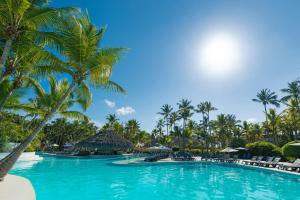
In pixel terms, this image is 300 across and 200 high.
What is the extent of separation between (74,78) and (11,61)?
1983 millimetres

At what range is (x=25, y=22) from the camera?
509 cm

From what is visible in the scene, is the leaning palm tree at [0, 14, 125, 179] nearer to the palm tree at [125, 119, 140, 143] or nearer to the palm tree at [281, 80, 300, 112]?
the palm tree at [281, 80, 300, 112]

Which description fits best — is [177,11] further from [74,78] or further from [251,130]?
[251,130]

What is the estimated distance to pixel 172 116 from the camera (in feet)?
Answer: 158

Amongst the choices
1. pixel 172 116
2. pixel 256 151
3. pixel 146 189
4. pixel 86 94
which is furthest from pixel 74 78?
pixel 172 116

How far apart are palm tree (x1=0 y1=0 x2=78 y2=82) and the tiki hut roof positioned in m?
26.7

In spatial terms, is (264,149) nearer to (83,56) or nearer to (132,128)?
(83,56)

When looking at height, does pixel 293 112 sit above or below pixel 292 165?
above

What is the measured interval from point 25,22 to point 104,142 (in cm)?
2781

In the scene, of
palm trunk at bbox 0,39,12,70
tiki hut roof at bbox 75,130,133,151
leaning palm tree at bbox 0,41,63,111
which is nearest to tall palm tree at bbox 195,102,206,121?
tiki hut roof at bbox 75,130,133,151

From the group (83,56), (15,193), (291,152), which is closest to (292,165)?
(291,152)

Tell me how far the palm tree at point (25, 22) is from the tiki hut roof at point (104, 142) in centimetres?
2674

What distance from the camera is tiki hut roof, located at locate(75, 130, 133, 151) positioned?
30797 millimetres

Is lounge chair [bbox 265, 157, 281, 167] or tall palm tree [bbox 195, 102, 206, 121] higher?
tall palm tree [bbox 195, 102, 206, 121]
